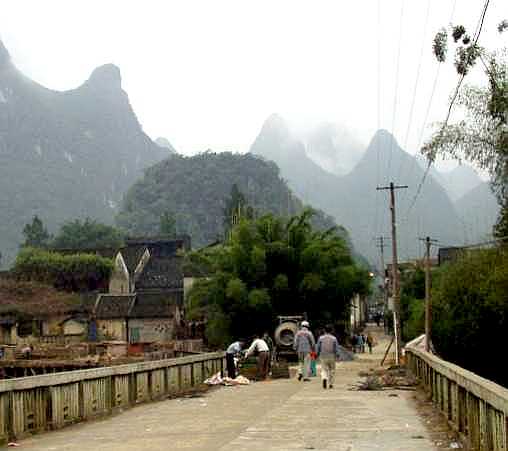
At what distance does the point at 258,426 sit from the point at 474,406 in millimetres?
3680

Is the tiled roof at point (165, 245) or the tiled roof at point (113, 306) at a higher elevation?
the tiled roof at point (165, 245)

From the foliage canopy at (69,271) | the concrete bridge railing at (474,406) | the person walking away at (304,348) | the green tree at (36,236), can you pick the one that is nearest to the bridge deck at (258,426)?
the concrete bridge railing at (474,406)

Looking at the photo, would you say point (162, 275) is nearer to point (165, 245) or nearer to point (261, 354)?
point (165, 245)

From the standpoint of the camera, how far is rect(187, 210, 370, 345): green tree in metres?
45.0

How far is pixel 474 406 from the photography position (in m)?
10.2

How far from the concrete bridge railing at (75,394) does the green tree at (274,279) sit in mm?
23635

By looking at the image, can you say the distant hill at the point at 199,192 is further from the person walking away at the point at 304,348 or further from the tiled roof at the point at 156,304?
the person walking away at the point at 304,348

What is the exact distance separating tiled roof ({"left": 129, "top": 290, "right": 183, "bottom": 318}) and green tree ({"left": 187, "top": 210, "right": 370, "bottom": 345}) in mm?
18973

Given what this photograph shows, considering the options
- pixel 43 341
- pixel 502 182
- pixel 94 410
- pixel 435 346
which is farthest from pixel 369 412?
pixel 43 341

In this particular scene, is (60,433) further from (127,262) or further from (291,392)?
(127,262)

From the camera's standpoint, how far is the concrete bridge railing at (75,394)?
1203cm

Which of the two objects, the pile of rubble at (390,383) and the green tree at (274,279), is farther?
the green tree at (274,279)

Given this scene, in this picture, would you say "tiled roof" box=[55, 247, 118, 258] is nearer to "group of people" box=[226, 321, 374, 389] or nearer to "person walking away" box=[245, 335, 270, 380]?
"group of people" box=[226, 321, 374, 389]

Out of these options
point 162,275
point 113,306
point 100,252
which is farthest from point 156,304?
point 100,252
